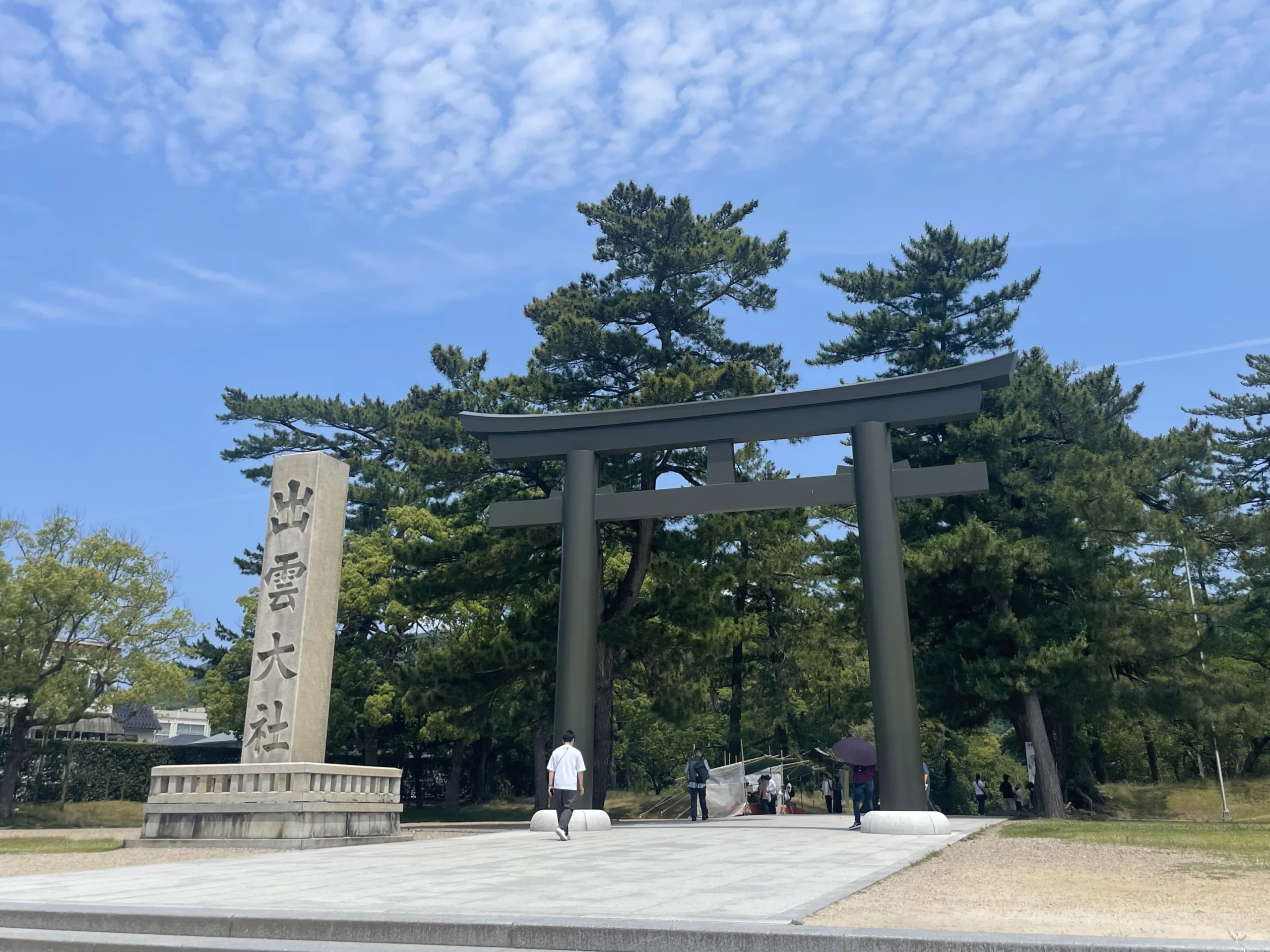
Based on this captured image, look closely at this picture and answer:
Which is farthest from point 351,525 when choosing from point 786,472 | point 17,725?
point 786,472

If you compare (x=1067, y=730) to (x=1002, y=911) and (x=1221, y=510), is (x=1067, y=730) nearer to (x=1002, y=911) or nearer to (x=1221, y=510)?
(x=1221, y=510)

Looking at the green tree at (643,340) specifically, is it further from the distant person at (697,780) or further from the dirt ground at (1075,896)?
the dirt ground at (1075,896)

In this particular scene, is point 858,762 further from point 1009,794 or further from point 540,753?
point 540,753

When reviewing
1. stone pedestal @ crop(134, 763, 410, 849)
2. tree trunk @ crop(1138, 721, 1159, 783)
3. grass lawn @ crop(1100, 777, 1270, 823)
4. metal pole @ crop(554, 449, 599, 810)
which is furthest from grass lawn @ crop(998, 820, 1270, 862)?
tree trunk @ crop(1138, 721, 1159, 783)

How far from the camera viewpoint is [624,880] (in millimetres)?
7875

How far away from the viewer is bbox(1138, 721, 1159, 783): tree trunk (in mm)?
34672

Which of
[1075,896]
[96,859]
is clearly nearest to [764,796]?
[96,859]

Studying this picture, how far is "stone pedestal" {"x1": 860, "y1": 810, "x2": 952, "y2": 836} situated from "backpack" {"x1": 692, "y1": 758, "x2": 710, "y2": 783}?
243 inches

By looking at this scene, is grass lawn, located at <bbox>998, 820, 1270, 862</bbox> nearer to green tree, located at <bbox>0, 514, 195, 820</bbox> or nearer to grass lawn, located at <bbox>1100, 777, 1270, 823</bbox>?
grass lawn, located at <bbox>1100, 777, 1270, 823</bbox>

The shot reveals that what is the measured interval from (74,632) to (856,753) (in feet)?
74.1

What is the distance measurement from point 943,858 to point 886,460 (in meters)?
6.34

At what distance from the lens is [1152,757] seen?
3603cm

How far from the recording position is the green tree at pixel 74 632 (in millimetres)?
25531

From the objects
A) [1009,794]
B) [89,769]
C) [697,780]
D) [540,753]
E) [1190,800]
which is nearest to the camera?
[697,780]
